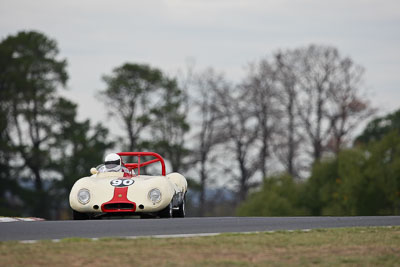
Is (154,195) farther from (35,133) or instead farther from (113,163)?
(35,133)

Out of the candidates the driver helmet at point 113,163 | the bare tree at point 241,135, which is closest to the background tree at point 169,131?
the bare tree at point 241,135

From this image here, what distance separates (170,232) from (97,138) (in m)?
44.0

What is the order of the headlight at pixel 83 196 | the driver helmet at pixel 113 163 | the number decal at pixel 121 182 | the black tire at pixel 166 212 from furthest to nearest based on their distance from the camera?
1. the driver helmet at pixel 113 163
2. the black tire at pixel 166 212
3. the number decal at pixel 121 182
4. the headlight at pixel 83 196

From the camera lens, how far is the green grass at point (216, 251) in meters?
9.36

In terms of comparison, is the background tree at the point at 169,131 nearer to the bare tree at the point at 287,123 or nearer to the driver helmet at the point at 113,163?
the bare tree at the point at 287,123

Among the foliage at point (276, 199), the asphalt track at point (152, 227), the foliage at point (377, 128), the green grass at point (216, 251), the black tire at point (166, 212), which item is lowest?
the green grass at point (216, 251)

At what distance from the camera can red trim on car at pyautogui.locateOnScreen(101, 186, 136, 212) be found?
53.4ft

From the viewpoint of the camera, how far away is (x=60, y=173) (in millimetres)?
54031

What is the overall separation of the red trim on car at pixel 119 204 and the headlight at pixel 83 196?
0.36 m

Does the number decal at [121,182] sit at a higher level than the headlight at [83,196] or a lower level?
higher

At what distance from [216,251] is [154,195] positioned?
635 centimetres

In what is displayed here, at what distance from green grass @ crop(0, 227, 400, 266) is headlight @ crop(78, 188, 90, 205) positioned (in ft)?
17.2

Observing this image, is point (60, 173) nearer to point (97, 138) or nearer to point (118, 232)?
point (97, 138)

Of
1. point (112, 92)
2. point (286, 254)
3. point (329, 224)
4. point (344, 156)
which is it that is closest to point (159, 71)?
point (112, 92)
